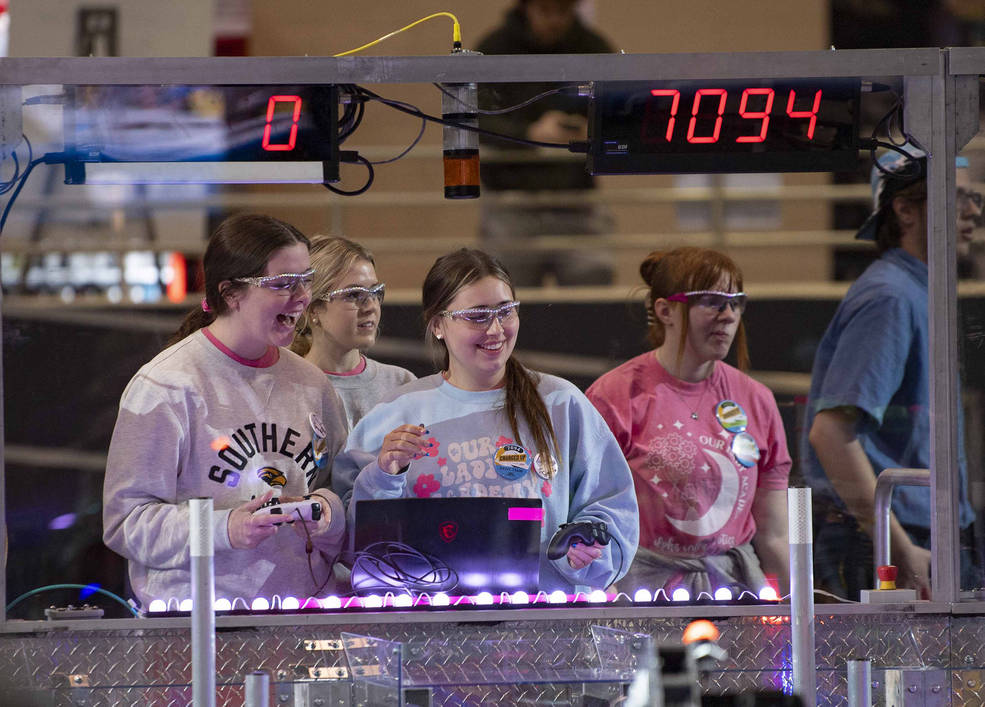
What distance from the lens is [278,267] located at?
4.00m

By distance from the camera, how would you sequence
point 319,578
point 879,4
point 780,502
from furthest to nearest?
point 879,4
point 780,502
point 319,578

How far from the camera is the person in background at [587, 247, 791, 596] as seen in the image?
4312 mm

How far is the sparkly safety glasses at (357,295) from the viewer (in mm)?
4266

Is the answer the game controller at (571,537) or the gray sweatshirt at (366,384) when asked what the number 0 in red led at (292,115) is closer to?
the gray sweatshirt at (366,384)

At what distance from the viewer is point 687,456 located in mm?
4371

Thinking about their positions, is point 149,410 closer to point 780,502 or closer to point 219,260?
point 219,260

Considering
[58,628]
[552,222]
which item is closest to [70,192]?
[58,628]

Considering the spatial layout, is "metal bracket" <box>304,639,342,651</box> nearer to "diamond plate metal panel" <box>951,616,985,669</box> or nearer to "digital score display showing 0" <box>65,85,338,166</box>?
"digital score display showing 0" <box>65,85,338,166</box>

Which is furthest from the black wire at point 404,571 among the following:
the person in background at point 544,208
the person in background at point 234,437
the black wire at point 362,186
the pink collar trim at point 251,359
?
the black wire at point 362,186

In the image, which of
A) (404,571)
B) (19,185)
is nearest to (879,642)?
(404,571)

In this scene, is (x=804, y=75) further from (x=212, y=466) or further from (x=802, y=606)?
(x=212, y=466)

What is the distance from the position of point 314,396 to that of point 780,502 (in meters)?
1.54

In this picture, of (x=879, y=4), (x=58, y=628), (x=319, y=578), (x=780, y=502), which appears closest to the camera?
(x=58, y=628)

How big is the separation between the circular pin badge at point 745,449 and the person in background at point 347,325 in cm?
107
